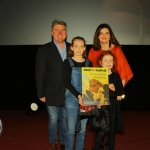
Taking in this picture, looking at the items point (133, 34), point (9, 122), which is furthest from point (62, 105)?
point (133, 34)

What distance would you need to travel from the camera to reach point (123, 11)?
5746mm

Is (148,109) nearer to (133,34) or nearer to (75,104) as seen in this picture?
(133,34)

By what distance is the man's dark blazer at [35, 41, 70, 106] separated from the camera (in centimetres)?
321

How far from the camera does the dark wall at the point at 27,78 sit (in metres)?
6.26

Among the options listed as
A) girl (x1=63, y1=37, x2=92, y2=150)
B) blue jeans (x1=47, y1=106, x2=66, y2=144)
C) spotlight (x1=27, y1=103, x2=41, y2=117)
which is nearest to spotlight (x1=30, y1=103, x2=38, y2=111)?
spotlight (x1=27, y1=103, x2=41, y2=117)

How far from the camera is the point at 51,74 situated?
10.6ft

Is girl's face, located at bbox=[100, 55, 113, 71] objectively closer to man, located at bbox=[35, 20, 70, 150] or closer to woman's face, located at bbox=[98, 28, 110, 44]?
woman's face, located at bbox=[98, 28, 110, 44]

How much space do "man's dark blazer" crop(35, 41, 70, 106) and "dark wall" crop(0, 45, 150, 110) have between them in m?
3.07

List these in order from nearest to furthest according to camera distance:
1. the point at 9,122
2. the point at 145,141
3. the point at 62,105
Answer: the point at 62,105 → the point at 145,141 → the point at 9,122

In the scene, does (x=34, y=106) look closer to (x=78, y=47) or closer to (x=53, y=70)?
(x=53, y=70)

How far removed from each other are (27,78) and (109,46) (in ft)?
12.4

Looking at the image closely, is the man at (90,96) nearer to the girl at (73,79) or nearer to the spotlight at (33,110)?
the girl at (73,79)

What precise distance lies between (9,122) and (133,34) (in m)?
2.79

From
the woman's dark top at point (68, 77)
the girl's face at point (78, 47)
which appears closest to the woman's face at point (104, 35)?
the girl's face at point (78, 47)
